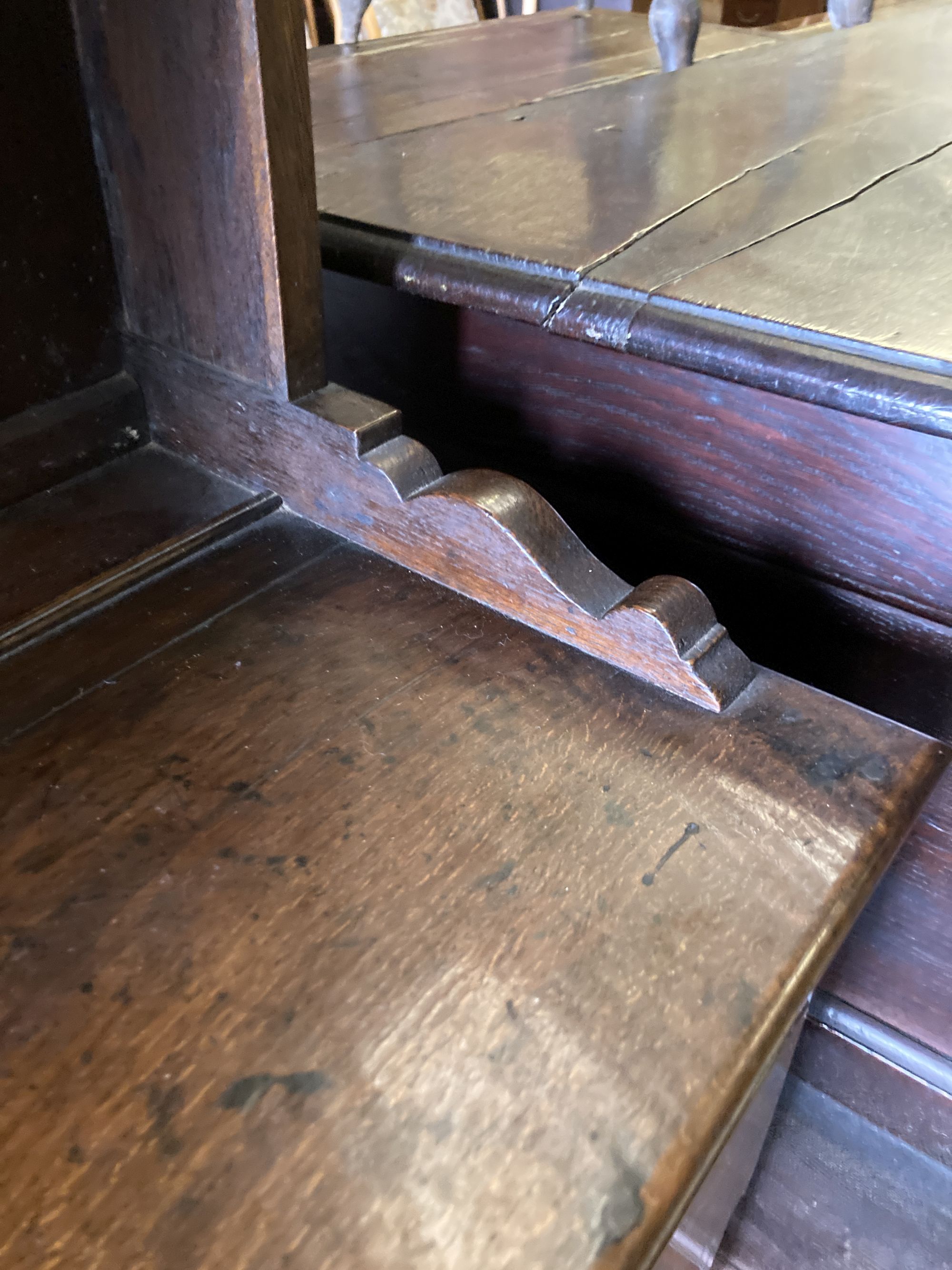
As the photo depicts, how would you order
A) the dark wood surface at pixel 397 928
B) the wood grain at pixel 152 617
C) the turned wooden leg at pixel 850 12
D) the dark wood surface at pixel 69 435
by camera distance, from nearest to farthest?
the dark wood surface at pixel 397 928 → the wood grain at pixel 152 617 → the dark wood surface at pixel 69 435 → the turned wooden leg at pixel 850 12

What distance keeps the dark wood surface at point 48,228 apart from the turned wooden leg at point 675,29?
2.56ft

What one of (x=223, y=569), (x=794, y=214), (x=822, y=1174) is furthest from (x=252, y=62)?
(x=822, y=1174)

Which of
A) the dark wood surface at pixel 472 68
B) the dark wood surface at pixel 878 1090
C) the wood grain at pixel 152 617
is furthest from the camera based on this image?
the dark wood surface at pixel 472 68

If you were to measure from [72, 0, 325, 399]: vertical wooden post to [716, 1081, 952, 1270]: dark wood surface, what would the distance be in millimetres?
657

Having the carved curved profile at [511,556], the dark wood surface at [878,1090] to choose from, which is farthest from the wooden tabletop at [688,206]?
the dark wood surface at [878,1090]

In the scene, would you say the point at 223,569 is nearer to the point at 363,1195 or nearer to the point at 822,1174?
the point at 363,1195

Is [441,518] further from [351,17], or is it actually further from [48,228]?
[351,17]

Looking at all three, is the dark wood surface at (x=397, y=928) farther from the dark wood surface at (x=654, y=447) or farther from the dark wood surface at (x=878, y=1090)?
the dark wood surface at (x=878, y=1090)

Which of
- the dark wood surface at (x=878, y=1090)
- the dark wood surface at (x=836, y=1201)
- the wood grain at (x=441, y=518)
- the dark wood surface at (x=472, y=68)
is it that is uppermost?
the dark wood surface at (x=472, y=68)

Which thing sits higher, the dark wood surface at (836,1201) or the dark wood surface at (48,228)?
the dark wood surface at (48,228)

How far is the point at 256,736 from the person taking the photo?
0.42m

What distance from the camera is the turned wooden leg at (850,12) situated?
1.38 metres

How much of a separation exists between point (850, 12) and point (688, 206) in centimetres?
101

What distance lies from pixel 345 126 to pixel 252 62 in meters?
0.51
